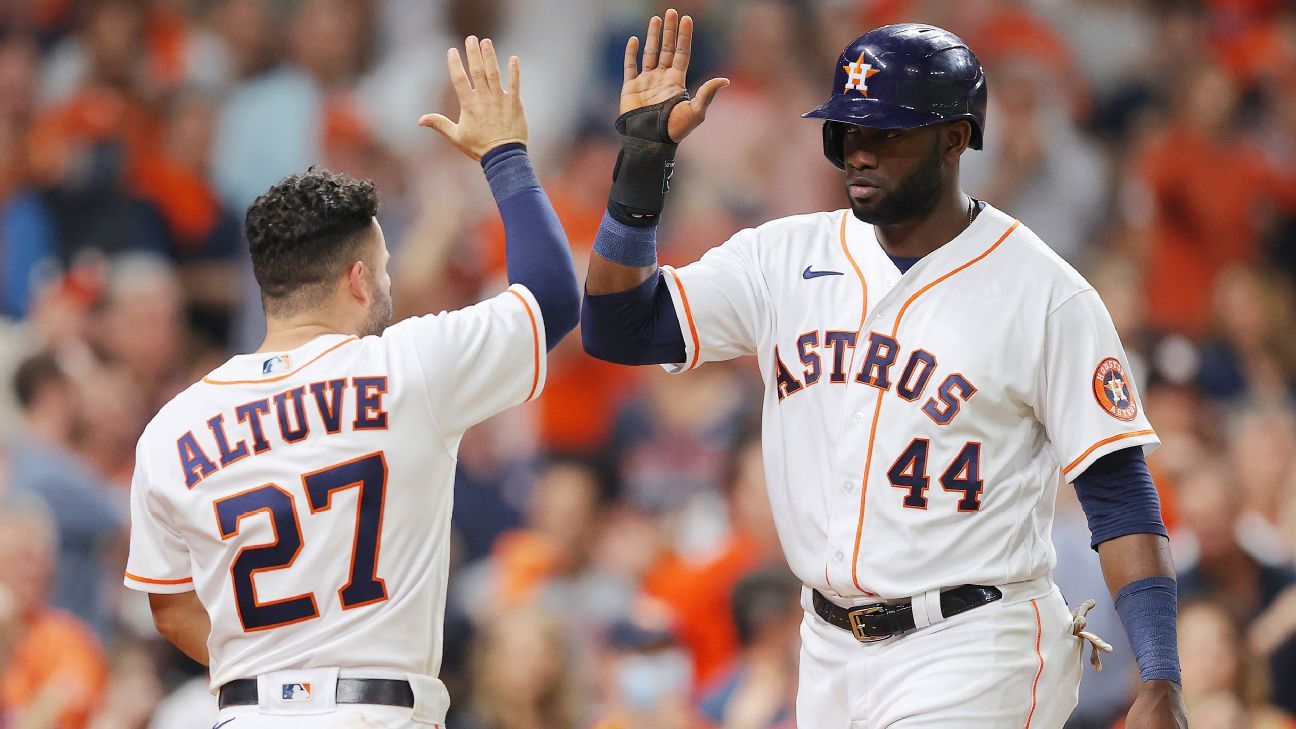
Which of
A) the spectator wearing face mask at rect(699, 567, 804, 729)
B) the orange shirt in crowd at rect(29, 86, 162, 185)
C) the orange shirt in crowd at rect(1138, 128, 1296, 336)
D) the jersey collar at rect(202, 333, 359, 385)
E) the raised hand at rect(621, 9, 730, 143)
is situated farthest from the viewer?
the orange shirt in crowd at rect(1138, 128, 1296, 336)

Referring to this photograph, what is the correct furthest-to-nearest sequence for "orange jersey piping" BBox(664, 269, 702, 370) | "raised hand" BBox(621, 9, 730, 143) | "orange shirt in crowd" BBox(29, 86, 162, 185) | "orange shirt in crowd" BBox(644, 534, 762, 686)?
"orange shirt in crowd" BBox(29, 86, 162, 185)
"orange shirt in crowd" BBox(644, 534, 762, 686)
"orange jersey piping" BBox(664, 269, 702, 370)
"raised hand" BBox(621, 9, 730, 143)

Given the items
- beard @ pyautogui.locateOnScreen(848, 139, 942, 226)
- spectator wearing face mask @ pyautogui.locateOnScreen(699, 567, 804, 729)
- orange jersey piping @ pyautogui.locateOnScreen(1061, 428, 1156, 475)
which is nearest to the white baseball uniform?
orange jersey piping @ pyautogui.locateOnScreen(1061, 428, 1156, 475)

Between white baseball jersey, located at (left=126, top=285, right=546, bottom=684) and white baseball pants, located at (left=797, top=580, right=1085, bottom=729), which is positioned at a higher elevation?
white baseball jersey, located at (left=126, top=285, right=546, bottom=684)

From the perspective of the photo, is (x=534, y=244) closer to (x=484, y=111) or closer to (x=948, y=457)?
(x=484, y=111)

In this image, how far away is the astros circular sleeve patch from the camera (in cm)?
323

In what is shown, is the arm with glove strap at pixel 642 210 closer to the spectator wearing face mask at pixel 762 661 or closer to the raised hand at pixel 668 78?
the raised hand at pixel 668 78

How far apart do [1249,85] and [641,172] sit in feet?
20.9

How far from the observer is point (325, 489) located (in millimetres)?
3109

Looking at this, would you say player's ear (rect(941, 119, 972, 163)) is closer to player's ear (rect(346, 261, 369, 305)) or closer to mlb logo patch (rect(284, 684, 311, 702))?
player's ear (rect(346, 261, 369, 305))

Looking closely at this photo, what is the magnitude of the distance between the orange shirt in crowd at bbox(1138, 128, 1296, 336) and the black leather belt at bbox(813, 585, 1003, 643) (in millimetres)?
5518

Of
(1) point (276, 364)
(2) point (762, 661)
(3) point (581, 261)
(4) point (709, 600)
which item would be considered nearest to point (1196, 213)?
(3) point (581, 261)

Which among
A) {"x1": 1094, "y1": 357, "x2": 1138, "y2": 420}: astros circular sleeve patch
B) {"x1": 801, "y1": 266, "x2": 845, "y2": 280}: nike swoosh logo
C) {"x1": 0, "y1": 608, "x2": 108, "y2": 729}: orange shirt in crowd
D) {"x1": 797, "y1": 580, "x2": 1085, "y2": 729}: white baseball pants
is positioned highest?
{"x1": 801, "y1": 266, "x2": 845, "y2": 280}: nike swoosh logo

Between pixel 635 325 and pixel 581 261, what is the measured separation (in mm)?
Result: 4365

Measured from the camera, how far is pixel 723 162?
28.1 feet
